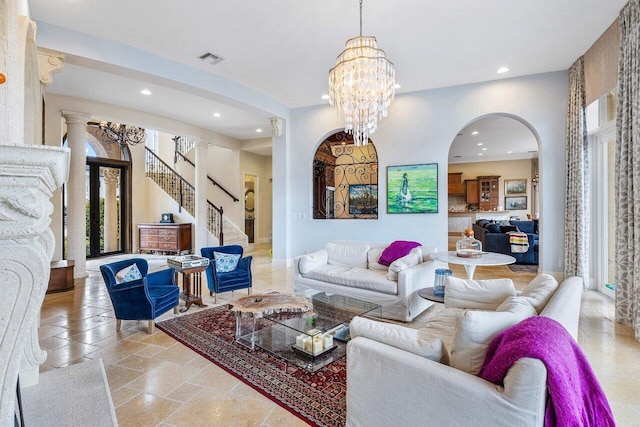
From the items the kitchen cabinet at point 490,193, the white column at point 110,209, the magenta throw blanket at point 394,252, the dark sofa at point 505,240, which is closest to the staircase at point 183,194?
the white column at point 110,209

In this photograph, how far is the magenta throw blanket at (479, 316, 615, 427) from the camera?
116cm

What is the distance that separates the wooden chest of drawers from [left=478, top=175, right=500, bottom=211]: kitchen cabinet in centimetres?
1068

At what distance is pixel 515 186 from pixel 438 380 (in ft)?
42.2

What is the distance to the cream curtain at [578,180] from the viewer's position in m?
4.61

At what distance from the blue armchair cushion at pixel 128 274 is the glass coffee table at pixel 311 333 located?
1324 mm

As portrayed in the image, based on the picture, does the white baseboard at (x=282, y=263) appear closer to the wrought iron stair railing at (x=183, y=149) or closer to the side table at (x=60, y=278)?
the side table at (x=60, y=278)

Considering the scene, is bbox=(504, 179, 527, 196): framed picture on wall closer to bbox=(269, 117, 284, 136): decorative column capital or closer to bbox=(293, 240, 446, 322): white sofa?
bbox=(269, 117, 284, 136): decorative column capital

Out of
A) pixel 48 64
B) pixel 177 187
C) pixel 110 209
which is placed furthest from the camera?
pixel 177 187

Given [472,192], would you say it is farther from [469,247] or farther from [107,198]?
[107,198]

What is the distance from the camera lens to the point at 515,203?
12.0 m

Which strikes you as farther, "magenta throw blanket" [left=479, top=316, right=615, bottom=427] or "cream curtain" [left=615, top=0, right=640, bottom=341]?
"cream curtain" [left=615, top=0, right=640, bottom=341]

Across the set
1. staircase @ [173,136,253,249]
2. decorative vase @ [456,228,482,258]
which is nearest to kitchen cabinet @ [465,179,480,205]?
staircase @ [173,136,253,249]

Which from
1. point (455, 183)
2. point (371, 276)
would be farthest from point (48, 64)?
point (455, 183)

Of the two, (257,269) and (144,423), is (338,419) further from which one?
(257,269)
